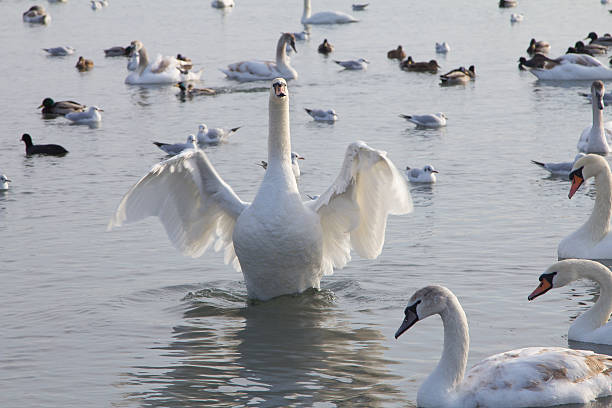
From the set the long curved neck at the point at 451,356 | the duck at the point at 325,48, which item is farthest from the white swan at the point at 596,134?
the duck at the point at 325,48

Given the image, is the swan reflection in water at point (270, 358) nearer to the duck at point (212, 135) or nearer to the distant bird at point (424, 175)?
the distant bird at point (424, 175)

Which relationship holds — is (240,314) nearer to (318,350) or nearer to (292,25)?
(318,350)

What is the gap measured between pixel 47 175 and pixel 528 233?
731 cm

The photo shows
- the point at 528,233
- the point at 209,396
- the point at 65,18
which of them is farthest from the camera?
the point at 65,18

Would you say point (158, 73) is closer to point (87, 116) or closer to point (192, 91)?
point (192, 91)

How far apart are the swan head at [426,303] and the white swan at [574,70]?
16.4 metres

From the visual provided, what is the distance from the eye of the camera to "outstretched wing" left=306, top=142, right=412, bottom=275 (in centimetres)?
852

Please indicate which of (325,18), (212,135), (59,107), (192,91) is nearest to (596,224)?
(212,135)

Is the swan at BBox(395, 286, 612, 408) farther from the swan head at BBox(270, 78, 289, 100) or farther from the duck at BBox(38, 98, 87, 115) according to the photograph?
the duck at BBox(38, 98, 87, 115)

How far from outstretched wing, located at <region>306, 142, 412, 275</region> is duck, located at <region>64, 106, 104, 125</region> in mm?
10054

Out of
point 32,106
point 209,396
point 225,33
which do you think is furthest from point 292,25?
point 209,396

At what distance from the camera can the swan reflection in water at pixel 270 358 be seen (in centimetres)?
710

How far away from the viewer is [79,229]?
11586mm

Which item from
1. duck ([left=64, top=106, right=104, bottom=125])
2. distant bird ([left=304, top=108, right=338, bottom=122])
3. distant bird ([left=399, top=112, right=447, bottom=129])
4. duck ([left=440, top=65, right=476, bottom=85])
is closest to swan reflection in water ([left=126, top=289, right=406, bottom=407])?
distant bird ([left=399, top=112, right=447, bottom=129])
